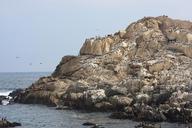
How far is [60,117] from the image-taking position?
3226 inches

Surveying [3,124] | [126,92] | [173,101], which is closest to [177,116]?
[173,101]

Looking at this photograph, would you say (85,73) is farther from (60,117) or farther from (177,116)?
(177,116)

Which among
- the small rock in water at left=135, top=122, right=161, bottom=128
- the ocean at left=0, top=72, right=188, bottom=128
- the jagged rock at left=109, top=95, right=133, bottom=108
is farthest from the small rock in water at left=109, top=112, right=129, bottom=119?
the small rock in water at left=135, top=122, right=161, bottom=128

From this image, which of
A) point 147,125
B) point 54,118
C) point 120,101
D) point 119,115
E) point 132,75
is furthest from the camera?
point 132,75

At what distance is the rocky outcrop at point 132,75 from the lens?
80.2 meters

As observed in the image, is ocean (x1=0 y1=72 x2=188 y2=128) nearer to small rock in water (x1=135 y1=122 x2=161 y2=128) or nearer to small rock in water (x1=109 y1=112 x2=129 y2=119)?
small rock in water (x1=109 y1=112 x2=129 y2=119)

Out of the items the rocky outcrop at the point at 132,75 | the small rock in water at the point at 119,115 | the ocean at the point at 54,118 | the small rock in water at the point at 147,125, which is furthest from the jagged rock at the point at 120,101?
the small rock in water at the point at 147,125

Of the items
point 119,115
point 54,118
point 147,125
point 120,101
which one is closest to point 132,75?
point 120,101

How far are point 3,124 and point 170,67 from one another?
35292mm

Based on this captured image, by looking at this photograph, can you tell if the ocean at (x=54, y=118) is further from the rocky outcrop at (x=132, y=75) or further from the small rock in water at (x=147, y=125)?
the rocky outcrop at (x=132, y=75)

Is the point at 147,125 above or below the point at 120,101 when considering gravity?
below

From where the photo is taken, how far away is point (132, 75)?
95.6 metres

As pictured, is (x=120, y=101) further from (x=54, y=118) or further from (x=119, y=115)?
(x=54, y=118)

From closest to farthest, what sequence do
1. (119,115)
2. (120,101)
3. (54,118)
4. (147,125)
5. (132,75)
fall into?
1. (147,125)
2. (119,115)
3. (54,118)
4. (120,101)
5. (132,75)
